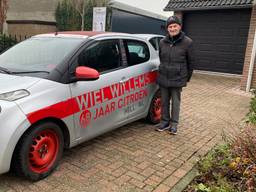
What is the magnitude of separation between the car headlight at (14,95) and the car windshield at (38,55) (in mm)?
503

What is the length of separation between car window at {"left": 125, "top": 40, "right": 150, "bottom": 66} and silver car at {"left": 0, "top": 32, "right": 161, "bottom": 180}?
17mm

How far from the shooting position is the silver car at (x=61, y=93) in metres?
2.97

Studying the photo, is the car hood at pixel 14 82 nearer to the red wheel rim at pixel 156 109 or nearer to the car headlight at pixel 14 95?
the car headlight at pixel 14 95

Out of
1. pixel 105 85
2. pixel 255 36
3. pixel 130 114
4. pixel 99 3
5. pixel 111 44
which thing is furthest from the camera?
pixel 99 3

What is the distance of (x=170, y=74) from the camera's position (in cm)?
481

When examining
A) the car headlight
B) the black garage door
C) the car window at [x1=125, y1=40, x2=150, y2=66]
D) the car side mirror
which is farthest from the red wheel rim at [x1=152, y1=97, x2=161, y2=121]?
the black garage door

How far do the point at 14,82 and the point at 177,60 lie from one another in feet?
8.49

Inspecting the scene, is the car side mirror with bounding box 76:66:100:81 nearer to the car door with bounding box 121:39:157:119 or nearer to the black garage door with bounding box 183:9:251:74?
the car door with bounding box 121:39:157:119

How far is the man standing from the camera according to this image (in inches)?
185

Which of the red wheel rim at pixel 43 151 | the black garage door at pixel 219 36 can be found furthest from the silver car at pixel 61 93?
the black garage door at pixel 219 36

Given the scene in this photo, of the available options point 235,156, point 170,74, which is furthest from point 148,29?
point 235,156

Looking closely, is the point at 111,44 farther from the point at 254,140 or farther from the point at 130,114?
the point at 254,140

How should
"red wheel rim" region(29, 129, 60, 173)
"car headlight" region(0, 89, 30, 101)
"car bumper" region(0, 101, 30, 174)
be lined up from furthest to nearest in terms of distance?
"red wheel rim" region(29, 129, 60, 173) → "car headlight" region(0, 89, 30, 101) → "car bumper" region(0, 101, 30, 174)

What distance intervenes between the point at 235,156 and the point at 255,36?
6.88m
